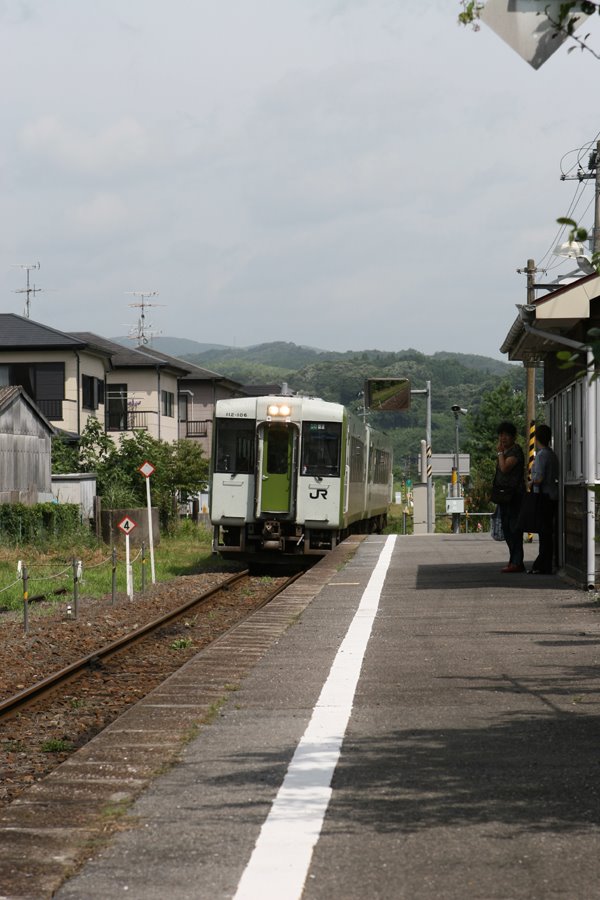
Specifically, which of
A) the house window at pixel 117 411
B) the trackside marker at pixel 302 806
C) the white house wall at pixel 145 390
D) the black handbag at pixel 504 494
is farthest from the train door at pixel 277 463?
the white house wall at pixel 145 390

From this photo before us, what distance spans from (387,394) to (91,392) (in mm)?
12648

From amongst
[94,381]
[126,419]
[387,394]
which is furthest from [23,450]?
[126,419]

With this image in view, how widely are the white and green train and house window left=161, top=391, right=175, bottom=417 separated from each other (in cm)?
3466

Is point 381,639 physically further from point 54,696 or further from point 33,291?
point 33,291

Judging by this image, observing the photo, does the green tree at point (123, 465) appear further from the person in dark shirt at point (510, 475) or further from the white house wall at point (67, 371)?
the person in dark shirt at point (510, 475)

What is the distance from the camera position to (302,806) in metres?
4.62

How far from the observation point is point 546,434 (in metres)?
14.5

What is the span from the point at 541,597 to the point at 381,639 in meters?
3.14

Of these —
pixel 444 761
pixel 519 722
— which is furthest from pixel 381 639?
pixel 444 761

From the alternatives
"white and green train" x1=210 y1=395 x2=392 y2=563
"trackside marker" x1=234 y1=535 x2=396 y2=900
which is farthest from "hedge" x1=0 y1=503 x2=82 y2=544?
"trackside marker" x1=234 y1=535 x2=396 y2=900

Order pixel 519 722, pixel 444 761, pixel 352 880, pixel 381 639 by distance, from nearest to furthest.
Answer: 1. pixel 352 880
2. pixel 444 761
3. pixel 519 722
4. pixel 381 639

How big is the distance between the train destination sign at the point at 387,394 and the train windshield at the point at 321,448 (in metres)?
19.3

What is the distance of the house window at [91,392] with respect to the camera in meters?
47.8

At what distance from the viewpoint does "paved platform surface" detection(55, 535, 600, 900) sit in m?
3.83
